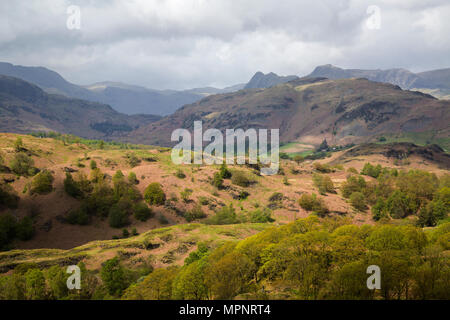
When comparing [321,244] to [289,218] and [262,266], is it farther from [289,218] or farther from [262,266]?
[289,218]

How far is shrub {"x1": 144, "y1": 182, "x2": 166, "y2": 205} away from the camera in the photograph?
260 ft

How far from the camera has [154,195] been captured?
261ft

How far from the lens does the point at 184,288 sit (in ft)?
87.5

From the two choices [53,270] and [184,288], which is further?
[53,270]

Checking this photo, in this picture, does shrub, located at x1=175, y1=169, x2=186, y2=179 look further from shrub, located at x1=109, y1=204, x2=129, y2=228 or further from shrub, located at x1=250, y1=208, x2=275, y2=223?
shrub, located at x1=250, y1=208, x2=275, y2=223

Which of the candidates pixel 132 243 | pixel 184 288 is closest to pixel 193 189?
pixel 132 243

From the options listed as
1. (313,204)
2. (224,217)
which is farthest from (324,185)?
(224,217)

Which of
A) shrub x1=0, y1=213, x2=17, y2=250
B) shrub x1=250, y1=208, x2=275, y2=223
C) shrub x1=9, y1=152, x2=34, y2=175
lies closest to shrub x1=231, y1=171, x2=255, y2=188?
shrub x1=250, y1=208, x2=275, y2=223

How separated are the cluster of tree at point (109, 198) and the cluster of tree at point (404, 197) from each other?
67.5 metres

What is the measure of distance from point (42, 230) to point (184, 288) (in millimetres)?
55417

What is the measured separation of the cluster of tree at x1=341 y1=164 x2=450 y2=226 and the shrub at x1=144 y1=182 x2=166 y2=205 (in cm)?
6309

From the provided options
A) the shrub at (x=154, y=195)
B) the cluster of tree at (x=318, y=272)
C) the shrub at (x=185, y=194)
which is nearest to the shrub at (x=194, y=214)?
the shrub at (x=185, y=194)

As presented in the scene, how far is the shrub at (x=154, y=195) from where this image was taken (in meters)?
79.2
